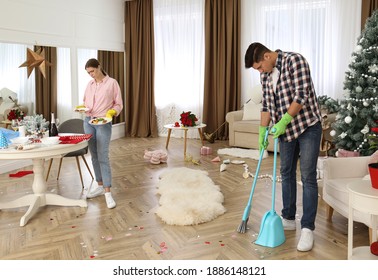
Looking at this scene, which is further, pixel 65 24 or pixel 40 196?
pixel 65 24

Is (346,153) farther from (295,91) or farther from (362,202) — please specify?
(362,202)

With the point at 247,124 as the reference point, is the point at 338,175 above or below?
below

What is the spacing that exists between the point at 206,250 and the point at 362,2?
460cm

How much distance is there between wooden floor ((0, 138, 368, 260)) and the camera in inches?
103

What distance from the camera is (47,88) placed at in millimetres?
5512

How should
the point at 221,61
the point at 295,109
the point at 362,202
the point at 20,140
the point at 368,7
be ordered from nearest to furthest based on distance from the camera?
the point at 362,202
the point at 295,109
the point at 20,140
the point at 368,7
the point at 221,61

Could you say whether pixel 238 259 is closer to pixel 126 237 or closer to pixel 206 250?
pixel 206 250

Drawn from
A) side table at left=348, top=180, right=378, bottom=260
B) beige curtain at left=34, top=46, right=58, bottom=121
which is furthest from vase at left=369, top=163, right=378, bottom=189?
beige curtain at left=34, top=46, right=58, bottom=121

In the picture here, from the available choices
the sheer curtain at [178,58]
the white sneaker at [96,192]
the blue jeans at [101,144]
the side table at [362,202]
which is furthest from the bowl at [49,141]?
the sheer curtain at [178,58]

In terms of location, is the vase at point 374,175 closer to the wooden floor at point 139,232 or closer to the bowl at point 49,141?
the wooden floor at point 139,232

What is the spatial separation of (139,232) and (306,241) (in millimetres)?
1157

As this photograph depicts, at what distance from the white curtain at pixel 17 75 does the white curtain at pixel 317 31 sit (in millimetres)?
3544

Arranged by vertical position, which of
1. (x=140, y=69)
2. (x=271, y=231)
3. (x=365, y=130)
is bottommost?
(x=271, y=231)

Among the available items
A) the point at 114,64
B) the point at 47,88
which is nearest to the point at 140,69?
the point at 114,64
